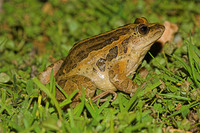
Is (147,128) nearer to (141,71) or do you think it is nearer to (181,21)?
(141,71)

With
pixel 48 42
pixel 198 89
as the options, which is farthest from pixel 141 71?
pixel 48 42

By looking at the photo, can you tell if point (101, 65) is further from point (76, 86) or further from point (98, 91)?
point (76, 86)

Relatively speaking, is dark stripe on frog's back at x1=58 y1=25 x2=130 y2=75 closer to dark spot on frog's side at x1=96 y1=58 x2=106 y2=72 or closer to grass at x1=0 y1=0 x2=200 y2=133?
dark spot on frog's side at x1=96 y1=58 x2=106 y2=72

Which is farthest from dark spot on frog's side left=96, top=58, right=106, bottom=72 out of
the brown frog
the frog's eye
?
the frog's eye

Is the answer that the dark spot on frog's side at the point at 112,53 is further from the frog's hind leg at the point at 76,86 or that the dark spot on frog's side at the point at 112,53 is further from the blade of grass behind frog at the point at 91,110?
the blade of grass behind frog at the point at 91,110

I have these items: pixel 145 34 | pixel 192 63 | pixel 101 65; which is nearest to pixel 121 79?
pixel 101 65

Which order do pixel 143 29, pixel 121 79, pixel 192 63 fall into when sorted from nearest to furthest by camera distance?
pixel 192 63 → pixel 121 79 → pixel 143 29

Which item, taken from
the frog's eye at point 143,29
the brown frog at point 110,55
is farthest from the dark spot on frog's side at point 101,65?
the frog's eye at point 143,29
